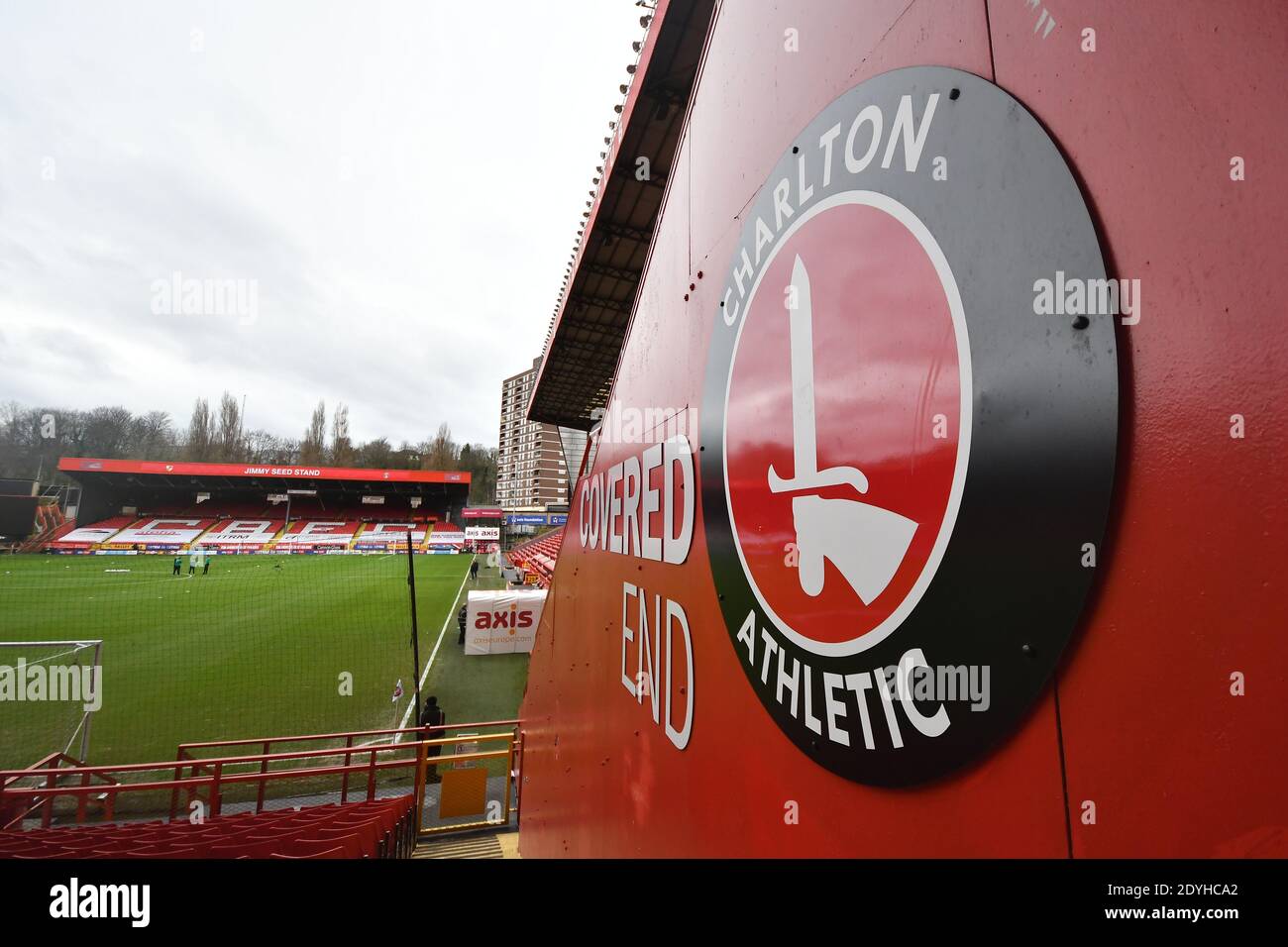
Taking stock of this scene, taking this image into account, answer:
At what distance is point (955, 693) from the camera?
82 cm

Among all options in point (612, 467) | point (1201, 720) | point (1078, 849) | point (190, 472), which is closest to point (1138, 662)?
point (1201, 720)

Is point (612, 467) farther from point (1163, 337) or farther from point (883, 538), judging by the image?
point (1163, 337)

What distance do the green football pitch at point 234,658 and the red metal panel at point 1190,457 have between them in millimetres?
12106

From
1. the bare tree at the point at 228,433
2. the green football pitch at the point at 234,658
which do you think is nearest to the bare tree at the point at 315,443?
the bare tree at the point at 228,433

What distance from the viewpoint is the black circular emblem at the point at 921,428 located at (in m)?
0.70

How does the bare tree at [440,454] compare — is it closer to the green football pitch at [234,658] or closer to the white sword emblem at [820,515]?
the green football pitch at [234,658]

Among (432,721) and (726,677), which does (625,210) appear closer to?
(726,677)

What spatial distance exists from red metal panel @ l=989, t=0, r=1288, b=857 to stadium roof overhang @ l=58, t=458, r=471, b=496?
5167 centimetres

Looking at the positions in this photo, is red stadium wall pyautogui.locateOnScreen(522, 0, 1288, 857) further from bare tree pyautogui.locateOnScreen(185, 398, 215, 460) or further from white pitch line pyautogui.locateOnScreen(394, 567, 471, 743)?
bare tree pyautogui.locateOnScreen(185, 398, 215, 460)

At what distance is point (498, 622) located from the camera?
Result: 16.0 m

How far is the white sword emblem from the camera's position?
973 millimetres

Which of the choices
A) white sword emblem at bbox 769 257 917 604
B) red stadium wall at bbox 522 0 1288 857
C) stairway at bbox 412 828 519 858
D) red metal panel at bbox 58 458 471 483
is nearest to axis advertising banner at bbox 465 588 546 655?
stairway at bbox 412 828 519 858

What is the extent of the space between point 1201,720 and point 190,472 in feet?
186

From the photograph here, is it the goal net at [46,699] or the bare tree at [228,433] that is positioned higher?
the bare tree at [228,433]
